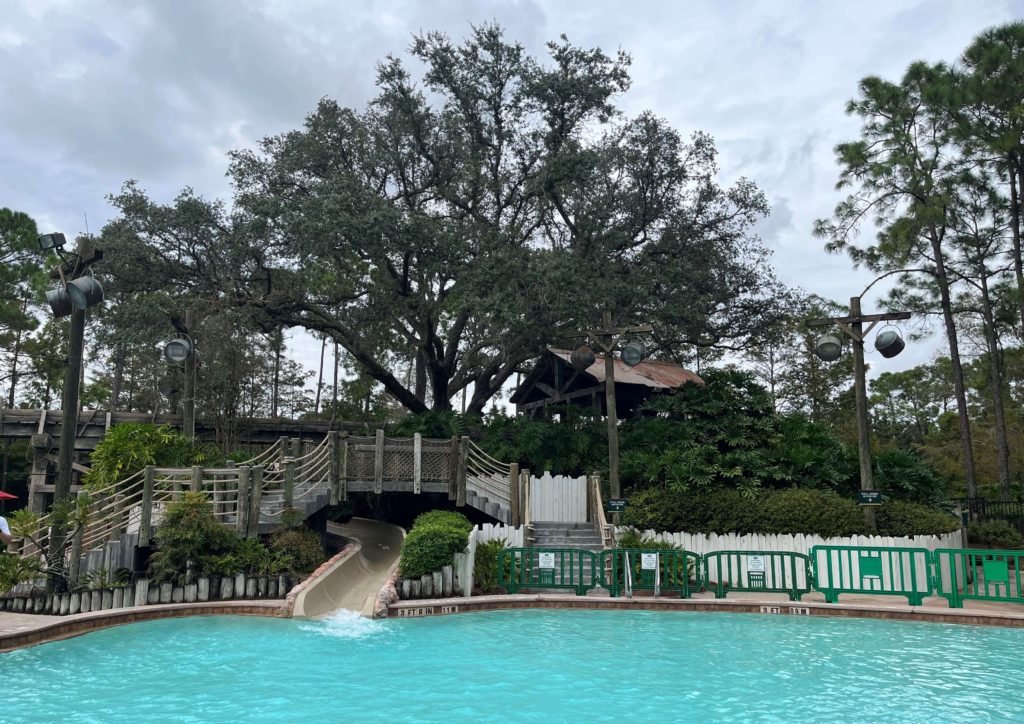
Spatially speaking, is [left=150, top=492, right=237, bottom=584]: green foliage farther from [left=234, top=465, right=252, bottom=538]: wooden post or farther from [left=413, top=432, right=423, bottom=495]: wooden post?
[left=413, top=432, right=423, bottom=495]: wooden post

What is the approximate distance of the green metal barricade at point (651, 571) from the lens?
1460 cm

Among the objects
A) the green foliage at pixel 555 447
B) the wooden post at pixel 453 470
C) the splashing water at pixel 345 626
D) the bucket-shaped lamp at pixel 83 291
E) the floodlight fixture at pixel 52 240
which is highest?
the floodlight fixture at pixel 52 240

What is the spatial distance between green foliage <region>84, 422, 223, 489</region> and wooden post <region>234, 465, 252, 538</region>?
4382 mm

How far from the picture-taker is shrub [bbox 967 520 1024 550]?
837 inches

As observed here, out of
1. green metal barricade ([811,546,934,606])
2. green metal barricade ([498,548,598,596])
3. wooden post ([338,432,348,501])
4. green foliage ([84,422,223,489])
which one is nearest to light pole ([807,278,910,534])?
green metal barricade ([811,546,934,606])

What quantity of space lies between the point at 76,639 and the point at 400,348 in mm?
27673

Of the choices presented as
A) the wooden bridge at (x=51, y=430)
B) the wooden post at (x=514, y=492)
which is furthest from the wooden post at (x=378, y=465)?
the wooden bridge at (x=51, y=430)

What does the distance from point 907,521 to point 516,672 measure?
11.1m

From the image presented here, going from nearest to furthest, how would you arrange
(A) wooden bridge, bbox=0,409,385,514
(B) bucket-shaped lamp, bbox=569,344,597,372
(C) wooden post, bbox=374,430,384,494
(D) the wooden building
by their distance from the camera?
(C) wooden post, bbox=374,430,384,494
(B) bucket-shaped lamp, bbox=569,344,597,372
(A) wooden bridge, bbox=0,409,385,514
(D) the wooden building

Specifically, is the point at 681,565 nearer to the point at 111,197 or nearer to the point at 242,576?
the point at 242,576

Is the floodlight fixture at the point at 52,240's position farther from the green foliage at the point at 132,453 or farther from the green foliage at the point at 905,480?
the green foliage at the point at 905,480

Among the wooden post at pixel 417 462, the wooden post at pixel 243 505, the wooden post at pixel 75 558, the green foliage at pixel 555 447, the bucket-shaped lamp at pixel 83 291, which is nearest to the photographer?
the bucket-shaped lamp at pixel 83 291

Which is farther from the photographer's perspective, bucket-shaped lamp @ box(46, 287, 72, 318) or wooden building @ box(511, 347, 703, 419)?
wooden building @ box(511, 347, 703, 419)

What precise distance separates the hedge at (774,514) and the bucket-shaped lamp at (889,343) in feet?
11.9
